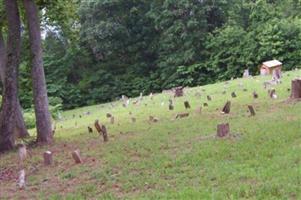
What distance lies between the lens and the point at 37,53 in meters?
14.2

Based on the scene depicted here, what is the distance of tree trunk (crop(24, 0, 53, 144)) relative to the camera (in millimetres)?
14109

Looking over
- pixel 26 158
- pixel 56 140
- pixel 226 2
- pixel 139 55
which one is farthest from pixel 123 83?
pixel 26 158

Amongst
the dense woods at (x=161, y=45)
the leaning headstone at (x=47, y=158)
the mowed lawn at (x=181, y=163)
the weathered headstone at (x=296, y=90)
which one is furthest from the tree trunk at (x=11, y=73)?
the dense woods at (x=161, y=45)

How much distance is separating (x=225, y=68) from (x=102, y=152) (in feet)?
93.4

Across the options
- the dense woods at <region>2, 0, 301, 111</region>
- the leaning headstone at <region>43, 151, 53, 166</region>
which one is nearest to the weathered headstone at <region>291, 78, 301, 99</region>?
the leaning headstone at <region>43, 151, 53, 166</region>

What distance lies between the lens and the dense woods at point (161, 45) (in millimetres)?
37406

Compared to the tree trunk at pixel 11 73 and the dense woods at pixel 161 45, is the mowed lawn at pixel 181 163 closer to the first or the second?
the tree trunk at pixel 11 73

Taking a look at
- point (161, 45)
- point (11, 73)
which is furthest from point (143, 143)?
point (161, 45)

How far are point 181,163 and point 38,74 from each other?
20.5ft

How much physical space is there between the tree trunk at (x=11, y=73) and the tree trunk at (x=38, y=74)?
0.56 metres

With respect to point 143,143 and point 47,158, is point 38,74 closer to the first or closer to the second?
point 47,158

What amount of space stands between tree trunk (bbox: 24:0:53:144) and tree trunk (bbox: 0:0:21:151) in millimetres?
561

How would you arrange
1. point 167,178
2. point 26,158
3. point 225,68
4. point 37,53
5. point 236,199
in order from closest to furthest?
1. point 236,199
2. point 167,178
3. point 26,158
4. point 37,53
5. point 225,68

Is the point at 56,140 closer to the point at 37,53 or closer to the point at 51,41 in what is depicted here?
the point at 37,53
